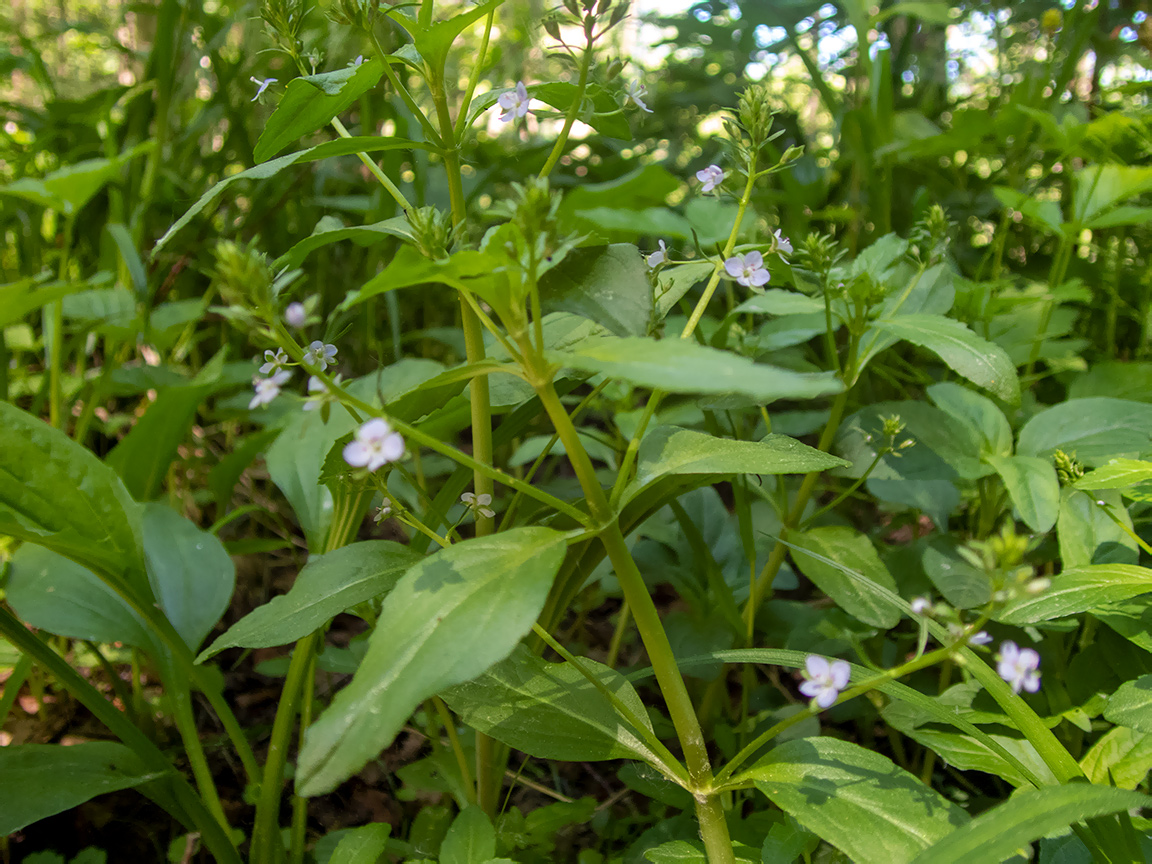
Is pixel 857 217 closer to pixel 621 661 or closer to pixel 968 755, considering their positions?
pixel 621 661

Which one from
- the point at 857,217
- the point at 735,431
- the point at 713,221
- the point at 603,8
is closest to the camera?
the point at 603,8

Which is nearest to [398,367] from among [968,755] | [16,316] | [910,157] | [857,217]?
[16,316]

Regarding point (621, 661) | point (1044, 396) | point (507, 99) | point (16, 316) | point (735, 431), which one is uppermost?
point (507, 99)

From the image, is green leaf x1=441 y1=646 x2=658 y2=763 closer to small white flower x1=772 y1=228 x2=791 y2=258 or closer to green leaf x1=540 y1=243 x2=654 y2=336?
green leaf x1=540 y1=243 x2=654 y2=336

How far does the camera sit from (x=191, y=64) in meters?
2.29

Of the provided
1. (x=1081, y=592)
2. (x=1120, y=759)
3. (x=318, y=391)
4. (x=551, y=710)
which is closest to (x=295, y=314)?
(x=318, y=391)

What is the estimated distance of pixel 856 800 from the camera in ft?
1.99

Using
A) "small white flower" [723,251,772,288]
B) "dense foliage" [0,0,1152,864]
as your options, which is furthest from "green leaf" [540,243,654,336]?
"small white flower" [723,251,772,288]

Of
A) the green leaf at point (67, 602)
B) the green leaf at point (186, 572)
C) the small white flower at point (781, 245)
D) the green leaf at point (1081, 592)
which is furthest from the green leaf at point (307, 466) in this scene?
the green leaf at point (1081, 592)

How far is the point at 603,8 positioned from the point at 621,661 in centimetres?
114

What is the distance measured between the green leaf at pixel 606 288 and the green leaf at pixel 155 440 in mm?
784

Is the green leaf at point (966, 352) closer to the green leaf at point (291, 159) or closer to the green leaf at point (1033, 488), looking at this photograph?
the green leaf at point (1033, 488)

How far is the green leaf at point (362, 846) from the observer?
0.72 metres

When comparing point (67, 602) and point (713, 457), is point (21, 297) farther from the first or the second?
point (713, 457)
